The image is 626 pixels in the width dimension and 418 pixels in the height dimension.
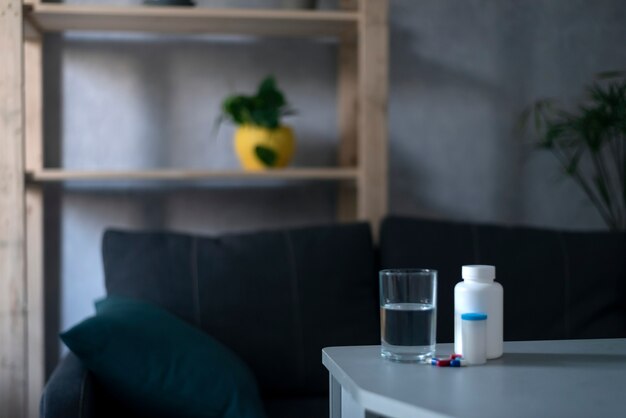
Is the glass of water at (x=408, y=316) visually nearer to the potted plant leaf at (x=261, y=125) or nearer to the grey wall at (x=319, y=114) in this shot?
the potted plant leaf at (x=261, y=125)

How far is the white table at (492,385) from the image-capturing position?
3.51 feet

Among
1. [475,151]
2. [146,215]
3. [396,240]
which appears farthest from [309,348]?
[475,151]

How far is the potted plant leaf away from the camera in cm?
257

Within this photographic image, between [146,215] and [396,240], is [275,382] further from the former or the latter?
[146,215]

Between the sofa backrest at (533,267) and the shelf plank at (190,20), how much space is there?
2.03 ft

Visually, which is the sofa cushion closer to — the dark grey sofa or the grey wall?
the dark grey sofa

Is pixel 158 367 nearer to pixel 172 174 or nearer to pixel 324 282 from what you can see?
pixel 324 282

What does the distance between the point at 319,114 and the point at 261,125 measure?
0.41 meters

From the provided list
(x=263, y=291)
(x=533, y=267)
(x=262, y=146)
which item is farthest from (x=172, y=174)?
(x=533, y=267)

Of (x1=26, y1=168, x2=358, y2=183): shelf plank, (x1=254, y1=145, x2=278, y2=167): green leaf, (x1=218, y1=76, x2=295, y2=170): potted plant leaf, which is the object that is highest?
(x1=218, y1=76, x2=295, y2=170): potted plant leaf

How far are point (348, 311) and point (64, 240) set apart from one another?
98cm

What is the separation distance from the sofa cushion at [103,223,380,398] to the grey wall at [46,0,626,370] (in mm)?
494

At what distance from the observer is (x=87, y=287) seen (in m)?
2.83

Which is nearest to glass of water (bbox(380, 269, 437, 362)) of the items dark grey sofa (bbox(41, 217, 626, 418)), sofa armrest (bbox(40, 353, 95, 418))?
sofa armrest (bbox(40, 353, 95, 418))
